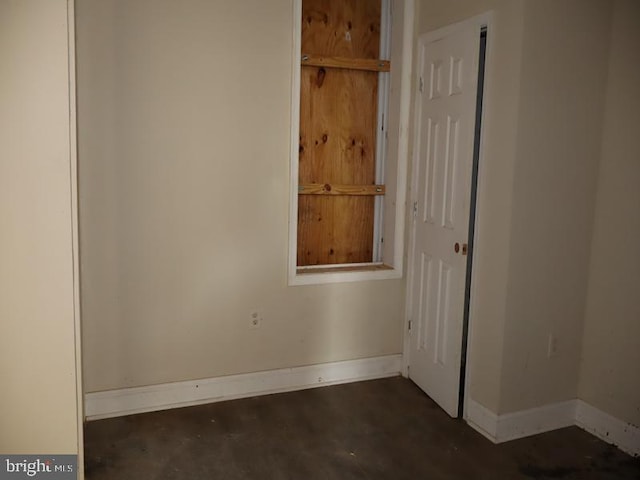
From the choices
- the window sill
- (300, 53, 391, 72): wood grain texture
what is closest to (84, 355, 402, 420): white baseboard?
the window sill

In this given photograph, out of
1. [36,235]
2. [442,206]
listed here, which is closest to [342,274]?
[442,206]

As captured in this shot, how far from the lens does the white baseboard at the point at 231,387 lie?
315 centimetres

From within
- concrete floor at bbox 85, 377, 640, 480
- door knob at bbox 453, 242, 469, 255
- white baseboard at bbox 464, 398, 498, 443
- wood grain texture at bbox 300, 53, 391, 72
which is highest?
wood grain texture at bbox 300, 53, 391, 72

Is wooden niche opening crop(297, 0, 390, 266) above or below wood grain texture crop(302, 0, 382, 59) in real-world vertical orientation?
below

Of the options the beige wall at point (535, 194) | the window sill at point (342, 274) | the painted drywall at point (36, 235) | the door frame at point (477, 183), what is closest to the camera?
the painted drywall at point (36, 235)

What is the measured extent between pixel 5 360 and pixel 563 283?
266 cm

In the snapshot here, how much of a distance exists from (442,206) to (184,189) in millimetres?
1485

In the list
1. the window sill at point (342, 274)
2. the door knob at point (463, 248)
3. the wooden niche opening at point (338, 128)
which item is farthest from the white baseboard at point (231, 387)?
the door knob at point (463, 248)

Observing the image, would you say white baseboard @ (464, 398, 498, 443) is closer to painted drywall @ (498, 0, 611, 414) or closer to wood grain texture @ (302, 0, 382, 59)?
painted drywall @ (498, 0, 611, 414)

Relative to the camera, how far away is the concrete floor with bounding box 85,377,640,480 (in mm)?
2668

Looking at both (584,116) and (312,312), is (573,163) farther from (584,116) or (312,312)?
(312,312)

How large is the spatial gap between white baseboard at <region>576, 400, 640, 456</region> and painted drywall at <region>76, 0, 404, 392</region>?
1.67 metres

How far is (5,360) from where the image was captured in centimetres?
204

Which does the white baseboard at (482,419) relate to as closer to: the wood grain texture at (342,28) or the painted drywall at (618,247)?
the painted drywall at (618,247)
